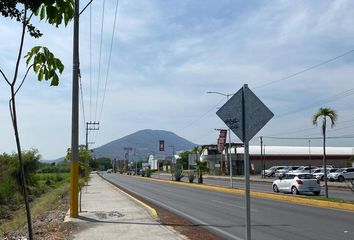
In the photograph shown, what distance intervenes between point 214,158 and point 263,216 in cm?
10655

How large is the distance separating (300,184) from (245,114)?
2745cm

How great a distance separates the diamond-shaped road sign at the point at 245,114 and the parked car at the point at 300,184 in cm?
2708

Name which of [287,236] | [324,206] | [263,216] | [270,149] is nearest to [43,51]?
[287,236]

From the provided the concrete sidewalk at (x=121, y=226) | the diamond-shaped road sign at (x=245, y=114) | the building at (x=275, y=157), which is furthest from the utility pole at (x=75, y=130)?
the building at (x=275, y=157)

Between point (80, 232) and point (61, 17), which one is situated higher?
point (61, 17)

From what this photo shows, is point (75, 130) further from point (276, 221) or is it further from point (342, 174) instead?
point (342, 174)

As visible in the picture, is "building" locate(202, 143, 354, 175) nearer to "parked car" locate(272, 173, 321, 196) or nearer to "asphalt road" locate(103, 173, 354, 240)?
"parked car" locate(272, 173, 321, 196)

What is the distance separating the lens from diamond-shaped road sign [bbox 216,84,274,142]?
9.10 m

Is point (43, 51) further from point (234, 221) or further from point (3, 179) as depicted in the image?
point (3, 179)

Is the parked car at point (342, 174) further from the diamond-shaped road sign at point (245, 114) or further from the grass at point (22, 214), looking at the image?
the diamond-shaped road sign at point (245, 114)

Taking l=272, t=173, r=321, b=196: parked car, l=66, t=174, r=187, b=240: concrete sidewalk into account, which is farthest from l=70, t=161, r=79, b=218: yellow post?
l=272, t=173, r=321, b=196: parked car

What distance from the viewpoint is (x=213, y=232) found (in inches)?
619

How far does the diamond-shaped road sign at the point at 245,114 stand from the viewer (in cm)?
910

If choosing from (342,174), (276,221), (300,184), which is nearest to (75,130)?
(276,221)
